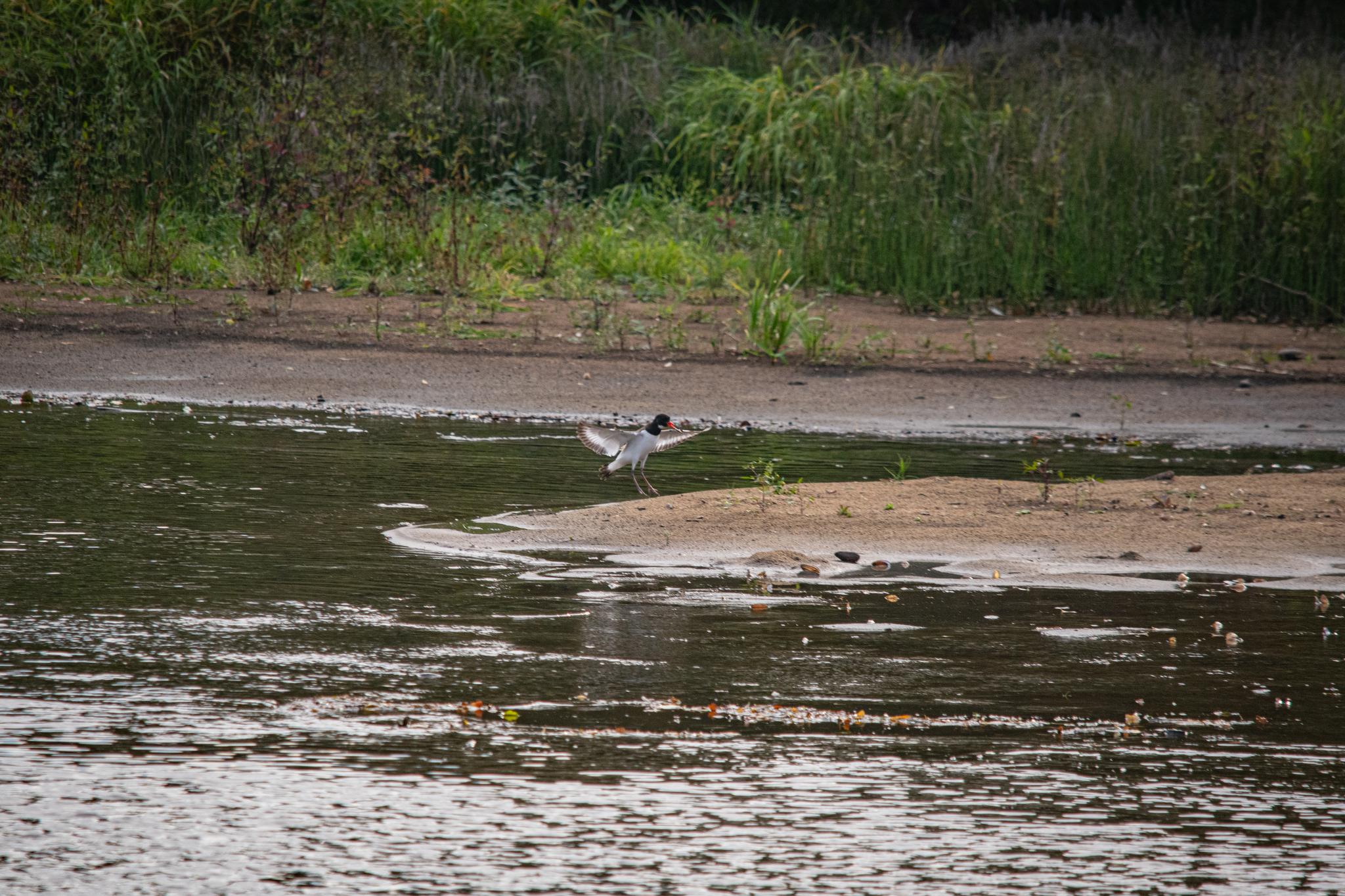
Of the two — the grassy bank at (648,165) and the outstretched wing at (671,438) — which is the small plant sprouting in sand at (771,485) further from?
the grassy bank at (648,165)

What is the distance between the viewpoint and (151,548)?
19.2 feet

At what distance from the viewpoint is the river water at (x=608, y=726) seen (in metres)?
3.11

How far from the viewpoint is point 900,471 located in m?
7.78

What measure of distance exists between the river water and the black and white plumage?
87 centimetres

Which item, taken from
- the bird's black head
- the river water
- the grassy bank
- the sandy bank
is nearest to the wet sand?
the grassy bank

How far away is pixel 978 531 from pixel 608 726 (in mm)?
2986

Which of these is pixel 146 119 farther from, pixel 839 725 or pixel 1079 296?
pixel 839 725

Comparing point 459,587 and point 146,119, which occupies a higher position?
point 146,119

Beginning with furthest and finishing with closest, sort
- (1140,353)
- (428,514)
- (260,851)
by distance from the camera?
(1140,353), (428,514), (260,851)

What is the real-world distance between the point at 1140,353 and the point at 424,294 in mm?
5981

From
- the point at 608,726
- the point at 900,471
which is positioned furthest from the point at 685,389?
the point at 608,726

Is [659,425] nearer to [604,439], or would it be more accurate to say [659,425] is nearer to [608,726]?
[604,439]

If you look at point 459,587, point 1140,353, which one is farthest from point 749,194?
point 459,587

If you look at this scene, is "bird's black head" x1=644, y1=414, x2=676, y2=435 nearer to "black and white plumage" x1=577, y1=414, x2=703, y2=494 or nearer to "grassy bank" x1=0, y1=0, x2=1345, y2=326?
"black and white plumage" x1=577, y1=414, x2=703, y2=494
